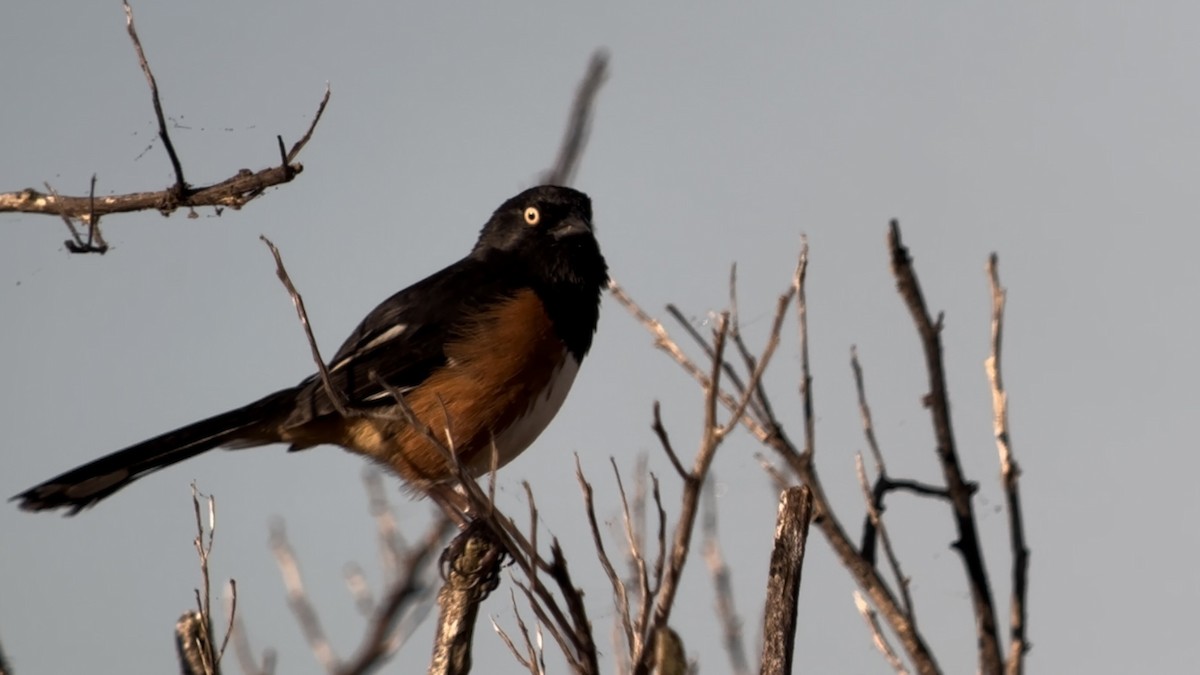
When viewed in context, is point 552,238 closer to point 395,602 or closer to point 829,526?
point 395,602

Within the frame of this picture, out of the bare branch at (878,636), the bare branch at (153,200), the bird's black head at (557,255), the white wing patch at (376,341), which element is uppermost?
the bird's black head at (557,255)

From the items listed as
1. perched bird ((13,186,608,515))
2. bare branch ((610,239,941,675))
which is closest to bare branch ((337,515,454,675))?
perched bird ((13,186,608,515))

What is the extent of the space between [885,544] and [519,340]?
2.27 meters

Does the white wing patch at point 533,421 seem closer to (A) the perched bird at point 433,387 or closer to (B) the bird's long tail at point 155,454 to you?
(A) the perched bird at point 433,387

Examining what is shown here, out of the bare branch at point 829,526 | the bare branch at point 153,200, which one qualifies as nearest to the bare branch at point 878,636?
the bare branch at point 829,526

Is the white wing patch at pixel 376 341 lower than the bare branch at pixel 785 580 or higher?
higher

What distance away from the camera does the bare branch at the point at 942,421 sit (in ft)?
7.35

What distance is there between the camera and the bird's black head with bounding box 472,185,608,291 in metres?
4.94

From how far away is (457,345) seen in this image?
461 cm

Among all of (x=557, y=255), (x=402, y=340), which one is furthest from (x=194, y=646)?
(x=557, y=255)

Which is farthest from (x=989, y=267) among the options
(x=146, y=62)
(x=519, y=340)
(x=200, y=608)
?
(x=519, y=340)

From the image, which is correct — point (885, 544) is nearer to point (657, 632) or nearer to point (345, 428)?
point (657, 632)

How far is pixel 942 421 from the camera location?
229 centimetres

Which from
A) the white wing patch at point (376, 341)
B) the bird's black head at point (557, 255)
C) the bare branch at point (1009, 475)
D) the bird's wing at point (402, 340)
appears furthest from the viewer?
the bird's black head at point (557, 255)
